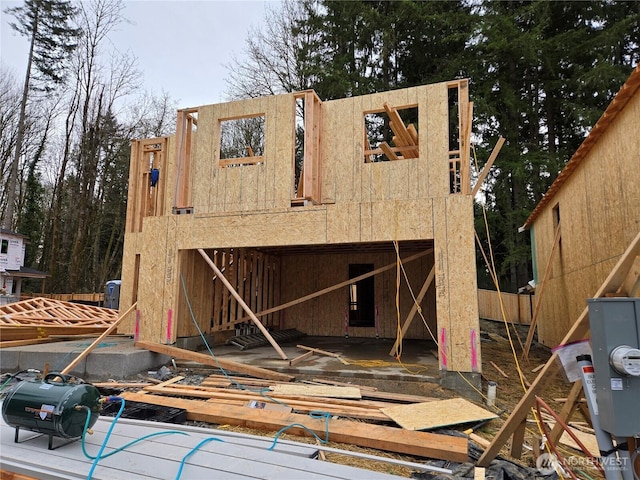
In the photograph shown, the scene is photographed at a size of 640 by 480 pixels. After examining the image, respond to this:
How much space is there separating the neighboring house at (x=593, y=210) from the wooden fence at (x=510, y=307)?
641cm

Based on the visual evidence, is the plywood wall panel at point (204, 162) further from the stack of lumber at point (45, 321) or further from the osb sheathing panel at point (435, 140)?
the stack of lumber at point (45, 321)

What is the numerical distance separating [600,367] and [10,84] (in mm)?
32710

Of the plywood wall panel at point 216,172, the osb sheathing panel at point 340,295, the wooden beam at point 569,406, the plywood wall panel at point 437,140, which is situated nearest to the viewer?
the wooden beam at point 569,406

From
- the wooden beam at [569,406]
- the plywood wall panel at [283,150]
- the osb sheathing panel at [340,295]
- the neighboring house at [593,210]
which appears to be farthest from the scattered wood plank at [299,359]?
the neighboring house at [593,210]

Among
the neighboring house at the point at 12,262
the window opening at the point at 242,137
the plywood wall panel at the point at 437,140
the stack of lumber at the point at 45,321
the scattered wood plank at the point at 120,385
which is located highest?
the window opening at the point at 242,137

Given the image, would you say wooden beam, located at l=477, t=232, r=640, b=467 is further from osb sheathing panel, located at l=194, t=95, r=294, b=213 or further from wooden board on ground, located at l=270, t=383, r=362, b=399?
osb sheathing panel, located at l=194, t=95, r=294, b=213

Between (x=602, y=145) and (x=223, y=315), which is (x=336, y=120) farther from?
(x=223, y=315)

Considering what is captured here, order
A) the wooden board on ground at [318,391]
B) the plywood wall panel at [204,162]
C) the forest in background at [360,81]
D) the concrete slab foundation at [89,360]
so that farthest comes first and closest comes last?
the forest in background at [360,81]
the plywood wall panel at [204,162]
the concrete slab foundation at [89,360]
the wooden board on ground at [318,391]

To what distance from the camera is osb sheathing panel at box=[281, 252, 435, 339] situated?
12891 mm

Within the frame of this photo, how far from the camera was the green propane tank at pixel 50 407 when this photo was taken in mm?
3059

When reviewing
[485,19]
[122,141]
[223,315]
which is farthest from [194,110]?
[122,141]

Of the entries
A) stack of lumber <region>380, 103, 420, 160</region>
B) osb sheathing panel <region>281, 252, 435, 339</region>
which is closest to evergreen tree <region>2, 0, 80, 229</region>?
osb sheathing panel <region>281, 252, 435, 339</region>

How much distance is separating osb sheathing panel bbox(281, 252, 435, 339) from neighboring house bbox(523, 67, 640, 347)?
3771 millimetres

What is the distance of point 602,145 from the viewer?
7523mm
